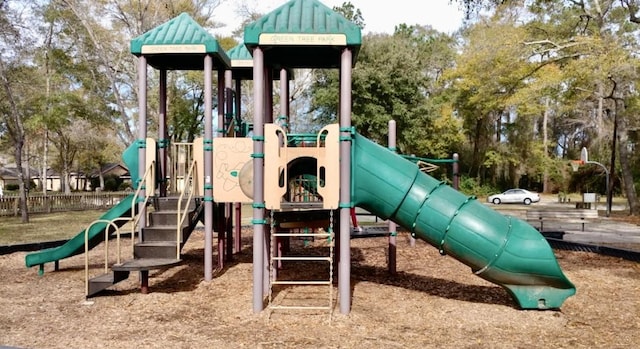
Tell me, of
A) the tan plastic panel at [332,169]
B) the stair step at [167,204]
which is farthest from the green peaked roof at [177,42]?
the tan plastic panel at [332,169]

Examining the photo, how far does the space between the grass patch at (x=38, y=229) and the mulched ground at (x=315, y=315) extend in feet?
19.2

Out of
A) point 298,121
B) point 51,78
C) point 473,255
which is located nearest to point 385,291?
point 473,255

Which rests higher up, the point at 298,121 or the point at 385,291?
the point at 298,121

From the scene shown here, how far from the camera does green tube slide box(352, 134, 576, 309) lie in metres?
6.65

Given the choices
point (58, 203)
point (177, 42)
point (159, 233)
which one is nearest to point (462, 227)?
point (159, 233)

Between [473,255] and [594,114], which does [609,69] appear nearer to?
[473,255]

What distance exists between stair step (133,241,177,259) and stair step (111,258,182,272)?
0.10 m

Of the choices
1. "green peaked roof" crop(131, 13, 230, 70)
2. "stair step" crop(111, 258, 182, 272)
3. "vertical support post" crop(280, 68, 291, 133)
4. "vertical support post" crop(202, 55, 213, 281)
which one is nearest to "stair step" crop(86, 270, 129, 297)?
"stair step" crop(111, 258, 182, 272)

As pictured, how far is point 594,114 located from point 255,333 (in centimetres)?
4217

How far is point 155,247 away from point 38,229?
508 inches

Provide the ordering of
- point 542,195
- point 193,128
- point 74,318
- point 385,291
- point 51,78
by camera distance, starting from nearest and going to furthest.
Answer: point 74,318, point 385,291, point 51,78, point 193,128, point 542,195

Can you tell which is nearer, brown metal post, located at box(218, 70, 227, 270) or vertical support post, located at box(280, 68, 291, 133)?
brown metal post, located at box(218, 70, 227, 270)

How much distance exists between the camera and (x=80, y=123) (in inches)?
1692

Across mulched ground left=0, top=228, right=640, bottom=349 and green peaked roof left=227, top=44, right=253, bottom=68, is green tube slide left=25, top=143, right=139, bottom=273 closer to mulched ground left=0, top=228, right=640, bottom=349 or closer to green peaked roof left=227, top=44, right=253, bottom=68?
mulched ground left=0, top=228, right=640, bottom=349
